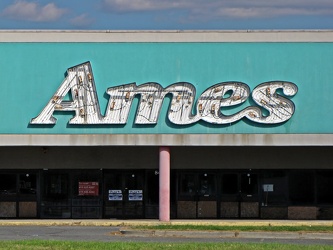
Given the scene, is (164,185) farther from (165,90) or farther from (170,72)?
(170,72)

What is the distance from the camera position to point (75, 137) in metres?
37.2

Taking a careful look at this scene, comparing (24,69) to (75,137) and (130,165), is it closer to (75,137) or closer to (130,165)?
(75,137)

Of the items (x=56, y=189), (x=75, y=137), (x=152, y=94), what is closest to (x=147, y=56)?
(x=152, y=94)

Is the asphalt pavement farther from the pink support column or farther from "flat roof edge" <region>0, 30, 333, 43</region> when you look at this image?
"flat roof edge" <region>0, 30, 333, 43</region>

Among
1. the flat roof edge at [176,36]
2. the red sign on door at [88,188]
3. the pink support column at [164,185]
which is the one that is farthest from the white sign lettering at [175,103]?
the red sign on door at [88,188]

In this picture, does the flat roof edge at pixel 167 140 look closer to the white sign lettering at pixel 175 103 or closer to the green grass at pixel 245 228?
the white sign lettering at pixel 175 103

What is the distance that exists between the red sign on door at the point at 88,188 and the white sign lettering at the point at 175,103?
11.8 feet

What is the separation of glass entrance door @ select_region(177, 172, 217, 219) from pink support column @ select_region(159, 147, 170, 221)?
2479 millimetres

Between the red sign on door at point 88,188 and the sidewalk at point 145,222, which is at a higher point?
the red sign on door at point 88,188

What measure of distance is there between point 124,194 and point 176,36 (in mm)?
7043

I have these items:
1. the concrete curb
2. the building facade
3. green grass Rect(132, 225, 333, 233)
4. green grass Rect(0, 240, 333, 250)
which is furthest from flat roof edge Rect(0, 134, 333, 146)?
green grass Rect(0, 240, 333, 250)

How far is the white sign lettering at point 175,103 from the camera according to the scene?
37.2 m

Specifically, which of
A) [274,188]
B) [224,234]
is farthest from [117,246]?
[274,188]

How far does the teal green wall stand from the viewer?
122 ft
